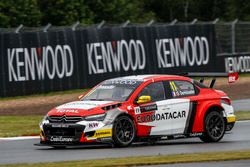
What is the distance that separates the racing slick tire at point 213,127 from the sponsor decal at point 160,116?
0.60m

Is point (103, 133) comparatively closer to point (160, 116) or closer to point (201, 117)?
point (160, 116)

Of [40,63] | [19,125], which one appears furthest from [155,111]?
[40,63]

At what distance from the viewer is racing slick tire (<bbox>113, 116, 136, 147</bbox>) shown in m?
18.0

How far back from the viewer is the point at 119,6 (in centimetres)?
5200

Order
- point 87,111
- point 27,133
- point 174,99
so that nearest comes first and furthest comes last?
point 87,111 < point 174,99 < point 27,133

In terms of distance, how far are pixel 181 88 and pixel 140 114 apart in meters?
1.36

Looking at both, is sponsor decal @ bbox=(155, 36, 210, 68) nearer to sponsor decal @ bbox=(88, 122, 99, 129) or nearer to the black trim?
the black trim

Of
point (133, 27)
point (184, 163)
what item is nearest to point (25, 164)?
point (184, 163)

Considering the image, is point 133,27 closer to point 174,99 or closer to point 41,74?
point 41,74

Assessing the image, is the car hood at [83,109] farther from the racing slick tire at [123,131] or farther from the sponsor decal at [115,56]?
the sponsor decal at [115,56]

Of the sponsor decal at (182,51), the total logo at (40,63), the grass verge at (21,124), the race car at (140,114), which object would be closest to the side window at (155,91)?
the race car at (140,114)

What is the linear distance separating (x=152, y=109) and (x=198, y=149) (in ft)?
4.17

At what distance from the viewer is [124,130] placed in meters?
18.1

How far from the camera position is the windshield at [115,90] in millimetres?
18625
